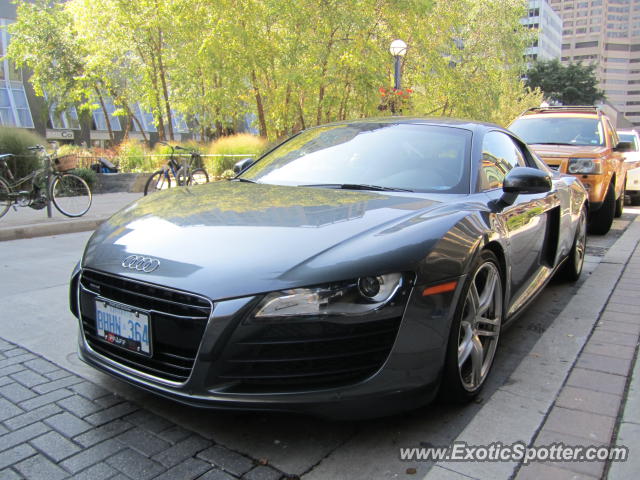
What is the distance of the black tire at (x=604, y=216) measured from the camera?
779 centimetres

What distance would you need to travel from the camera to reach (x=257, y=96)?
19.0 m

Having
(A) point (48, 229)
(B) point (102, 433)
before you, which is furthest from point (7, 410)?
(A) point (48, 229)

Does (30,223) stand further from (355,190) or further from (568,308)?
(568,308)

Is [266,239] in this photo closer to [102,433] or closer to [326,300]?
[326,300]

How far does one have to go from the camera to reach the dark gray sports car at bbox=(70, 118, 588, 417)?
2029 millimetres

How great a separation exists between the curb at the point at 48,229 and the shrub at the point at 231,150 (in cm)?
873

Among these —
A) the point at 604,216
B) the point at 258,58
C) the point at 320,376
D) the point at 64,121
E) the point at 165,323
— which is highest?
the point at 258,58

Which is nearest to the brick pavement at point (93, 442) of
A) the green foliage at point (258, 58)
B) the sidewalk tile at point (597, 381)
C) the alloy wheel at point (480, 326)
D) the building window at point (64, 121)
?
the alloy wheel at point (480, 326)

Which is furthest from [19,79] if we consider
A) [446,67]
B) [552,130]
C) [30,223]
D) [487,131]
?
[487,131]

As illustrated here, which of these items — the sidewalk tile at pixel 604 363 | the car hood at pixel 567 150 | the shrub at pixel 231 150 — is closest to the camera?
the sidewalk tile at pixel 604 363

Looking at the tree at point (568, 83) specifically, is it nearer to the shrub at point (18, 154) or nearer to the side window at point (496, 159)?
the shrub at point (18, 154)

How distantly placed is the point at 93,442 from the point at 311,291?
1.14 meters

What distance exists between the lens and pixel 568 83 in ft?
204

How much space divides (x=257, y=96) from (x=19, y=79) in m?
29.0
